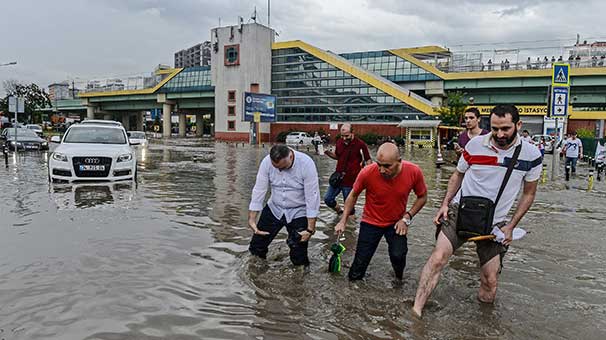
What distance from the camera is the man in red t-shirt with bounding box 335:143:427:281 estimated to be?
4840 mm

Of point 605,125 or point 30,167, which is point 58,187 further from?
point 605,125

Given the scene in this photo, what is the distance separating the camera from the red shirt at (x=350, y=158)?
8.11 m

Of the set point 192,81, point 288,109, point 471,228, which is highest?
point 192,81

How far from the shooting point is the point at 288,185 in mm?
5289

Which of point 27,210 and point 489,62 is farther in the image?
point 489,62

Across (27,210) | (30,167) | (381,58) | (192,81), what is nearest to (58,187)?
(27,210)

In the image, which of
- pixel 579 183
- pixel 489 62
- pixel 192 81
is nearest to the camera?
pixel 579 183

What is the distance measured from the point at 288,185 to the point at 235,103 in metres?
61.3

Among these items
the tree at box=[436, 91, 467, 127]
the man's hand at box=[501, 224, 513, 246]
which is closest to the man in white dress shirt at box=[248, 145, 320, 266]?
the man's hand at box=[501, 224, 513, 246]

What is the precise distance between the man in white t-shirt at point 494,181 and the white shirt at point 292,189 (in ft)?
4.72

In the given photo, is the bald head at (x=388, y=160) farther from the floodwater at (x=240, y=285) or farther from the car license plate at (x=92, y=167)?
the car license plate at (x=92, y=167)

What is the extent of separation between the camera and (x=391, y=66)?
2514 inches

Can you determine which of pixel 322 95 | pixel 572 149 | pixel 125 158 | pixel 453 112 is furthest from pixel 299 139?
pixel 125 158

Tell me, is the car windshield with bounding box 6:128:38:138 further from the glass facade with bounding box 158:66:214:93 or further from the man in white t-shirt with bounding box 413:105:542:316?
the glass facade with bounding box 158:66:214:93
